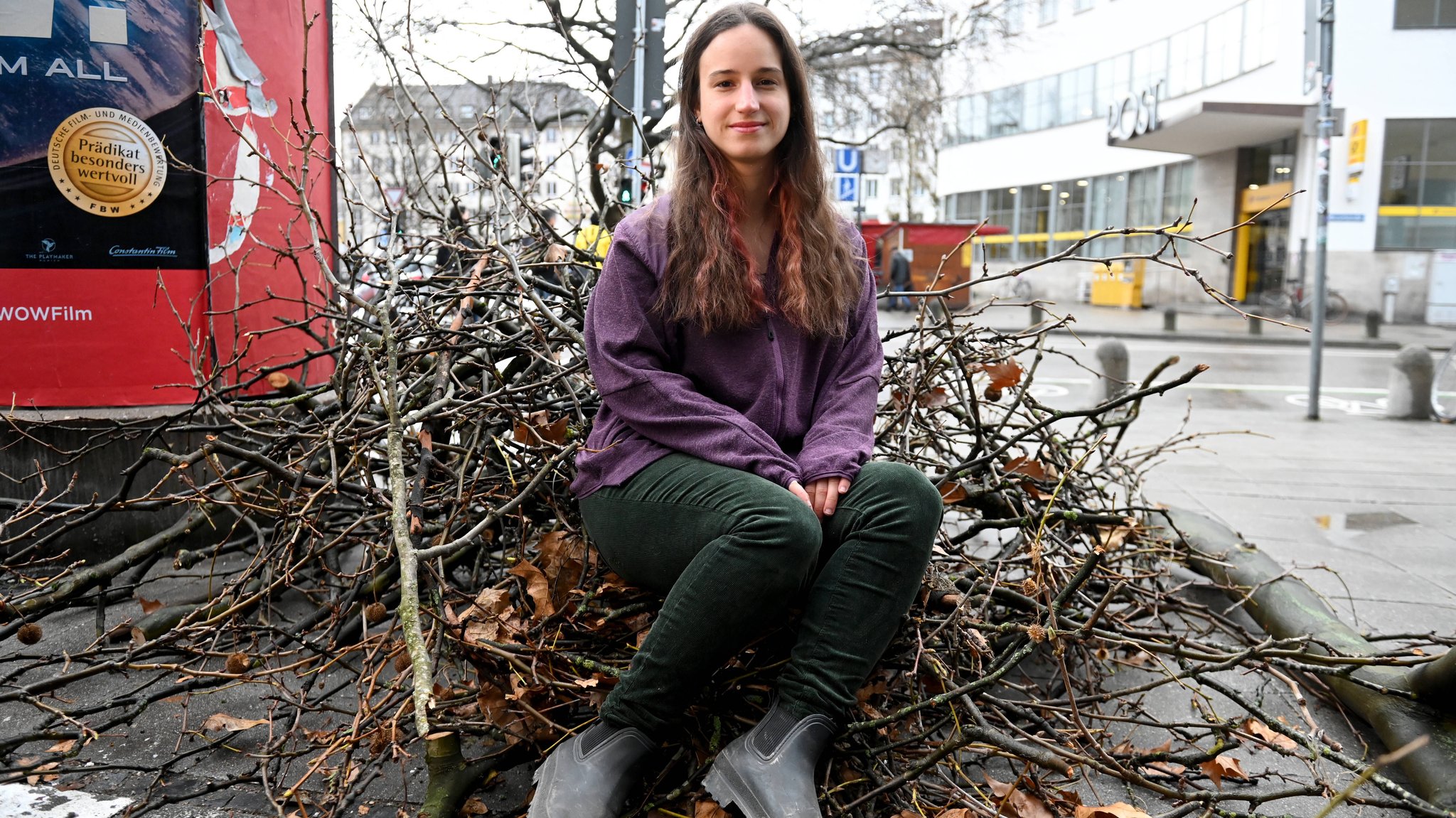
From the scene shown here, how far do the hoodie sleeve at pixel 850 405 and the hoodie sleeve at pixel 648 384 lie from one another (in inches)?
2.9

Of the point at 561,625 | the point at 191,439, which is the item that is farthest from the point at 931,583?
the point at 191,439

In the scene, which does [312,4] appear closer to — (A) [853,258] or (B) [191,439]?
(B) [191,439]

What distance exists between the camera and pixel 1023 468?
10.7ft

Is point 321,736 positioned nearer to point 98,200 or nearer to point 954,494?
point 954,494

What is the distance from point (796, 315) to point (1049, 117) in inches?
1462

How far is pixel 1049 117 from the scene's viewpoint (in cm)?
3659

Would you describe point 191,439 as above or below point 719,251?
below

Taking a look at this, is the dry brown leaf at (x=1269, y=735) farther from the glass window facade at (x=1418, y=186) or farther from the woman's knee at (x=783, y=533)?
the glass window facade at (x=1418, y=186)

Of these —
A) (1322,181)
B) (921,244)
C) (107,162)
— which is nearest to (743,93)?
(107,162)

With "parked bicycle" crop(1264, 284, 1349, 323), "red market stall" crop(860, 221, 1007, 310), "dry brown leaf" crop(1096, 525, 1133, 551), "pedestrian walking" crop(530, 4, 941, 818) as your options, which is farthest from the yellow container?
"pedestrian walking" crop(530, 4, 941, 818)

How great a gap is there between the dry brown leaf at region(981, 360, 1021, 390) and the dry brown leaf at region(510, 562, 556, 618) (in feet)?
5.11

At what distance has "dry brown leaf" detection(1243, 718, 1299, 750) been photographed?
246cm

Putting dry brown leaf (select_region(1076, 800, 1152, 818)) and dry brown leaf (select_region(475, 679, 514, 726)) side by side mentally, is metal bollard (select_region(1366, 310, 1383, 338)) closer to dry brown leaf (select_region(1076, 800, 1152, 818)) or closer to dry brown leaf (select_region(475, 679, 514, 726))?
dry brown leaf (select_region(1076, 800, 1152, 818))

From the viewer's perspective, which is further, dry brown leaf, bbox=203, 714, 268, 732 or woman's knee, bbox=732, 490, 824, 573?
dry brown leaf, bbox=203, 714, 268, 732
